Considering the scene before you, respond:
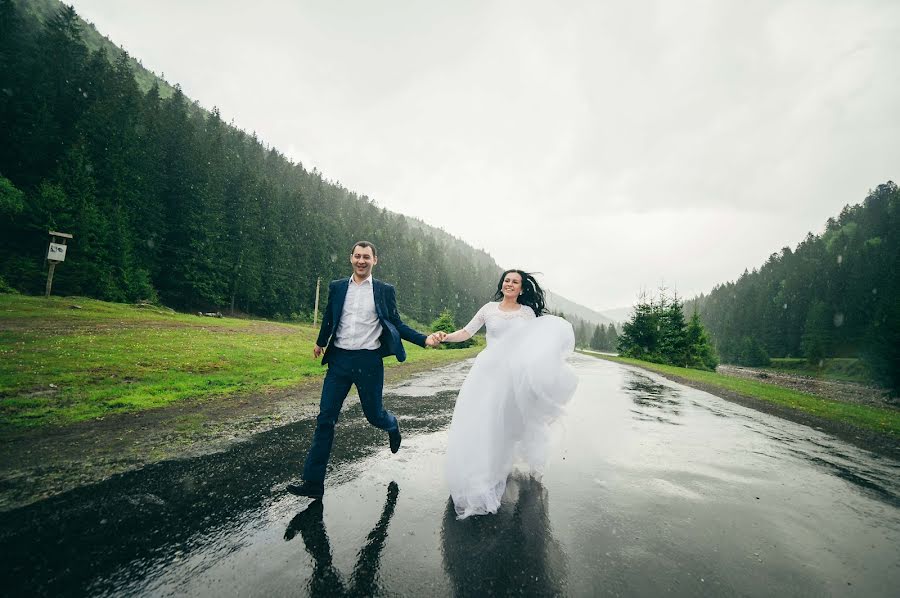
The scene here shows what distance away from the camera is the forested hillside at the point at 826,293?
6212cm

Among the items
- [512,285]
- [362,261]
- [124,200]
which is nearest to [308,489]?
[362,261]

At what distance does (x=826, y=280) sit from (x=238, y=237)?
107 metres

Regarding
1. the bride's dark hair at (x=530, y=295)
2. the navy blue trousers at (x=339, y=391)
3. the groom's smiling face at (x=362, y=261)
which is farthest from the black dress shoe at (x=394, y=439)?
the bride's dark hair at (x=530, y=295)

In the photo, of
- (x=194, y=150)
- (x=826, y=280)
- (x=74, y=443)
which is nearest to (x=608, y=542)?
(x=74, y=443)

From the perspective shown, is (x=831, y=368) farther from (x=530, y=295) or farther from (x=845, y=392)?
(x=530, y=295)

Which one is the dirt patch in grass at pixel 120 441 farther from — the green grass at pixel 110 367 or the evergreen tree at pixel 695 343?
the evergreen tree at pixel 695 343

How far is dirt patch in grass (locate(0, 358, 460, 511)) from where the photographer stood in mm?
3662

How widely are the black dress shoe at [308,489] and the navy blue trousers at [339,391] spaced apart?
53 mm

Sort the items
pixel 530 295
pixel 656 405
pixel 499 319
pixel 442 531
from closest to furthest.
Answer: pixel 442 531
pixel 499 319
pixel 530 295
pixel 656 405

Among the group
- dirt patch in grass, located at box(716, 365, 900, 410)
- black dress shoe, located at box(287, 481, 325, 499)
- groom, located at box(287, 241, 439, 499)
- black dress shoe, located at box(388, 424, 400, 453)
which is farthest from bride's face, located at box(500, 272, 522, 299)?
dirt patch in grass, located at box(716, 365, 900, 410)

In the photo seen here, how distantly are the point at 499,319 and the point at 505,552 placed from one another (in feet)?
8.09

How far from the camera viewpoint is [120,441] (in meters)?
4.88

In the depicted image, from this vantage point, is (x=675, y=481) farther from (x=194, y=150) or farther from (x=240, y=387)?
(x=194, y=150)

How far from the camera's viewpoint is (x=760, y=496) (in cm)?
429
